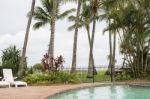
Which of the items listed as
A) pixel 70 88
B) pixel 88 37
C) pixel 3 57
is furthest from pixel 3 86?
pixel 88 37

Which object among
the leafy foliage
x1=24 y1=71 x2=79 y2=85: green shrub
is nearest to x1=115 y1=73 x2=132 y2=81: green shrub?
x1=24 y1=71 x2=79 y2=85: green shrub

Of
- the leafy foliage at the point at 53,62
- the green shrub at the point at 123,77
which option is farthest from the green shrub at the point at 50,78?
the green shrub at the point at 123,77

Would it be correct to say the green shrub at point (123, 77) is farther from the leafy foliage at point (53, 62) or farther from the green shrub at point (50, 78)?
the leafy foliage at point (53, 62)

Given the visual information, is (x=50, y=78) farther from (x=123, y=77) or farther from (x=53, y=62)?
(x=123, y=77)

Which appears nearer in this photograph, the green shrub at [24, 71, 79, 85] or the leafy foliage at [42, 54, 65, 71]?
the green shrub at [24, 71, 79, 85]

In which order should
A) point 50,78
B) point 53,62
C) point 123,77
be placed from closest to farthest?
point 50,78 → point 53,62 → point 123,77

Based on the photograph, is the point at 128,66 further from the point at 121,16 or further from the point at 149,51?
the point at 121,16

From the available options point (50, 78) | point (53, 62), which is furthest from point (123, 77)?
point (50, 78)

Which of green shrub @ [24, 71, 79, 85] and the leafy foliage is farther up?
the leafy foliage

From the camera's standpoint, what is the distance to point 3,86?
2022 centimetres

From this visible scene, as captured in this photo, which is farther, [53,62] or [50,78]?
[53,62]

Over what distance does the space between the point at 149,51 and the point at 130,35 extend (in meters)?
2.00

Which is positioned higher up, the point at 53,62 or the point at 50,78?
the point at 53,62

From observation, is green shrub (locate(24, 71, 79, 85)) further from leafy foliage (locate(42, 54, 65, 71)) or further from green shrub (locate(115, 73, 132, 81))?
green shrub (locate(115, 73, 132, 81))
